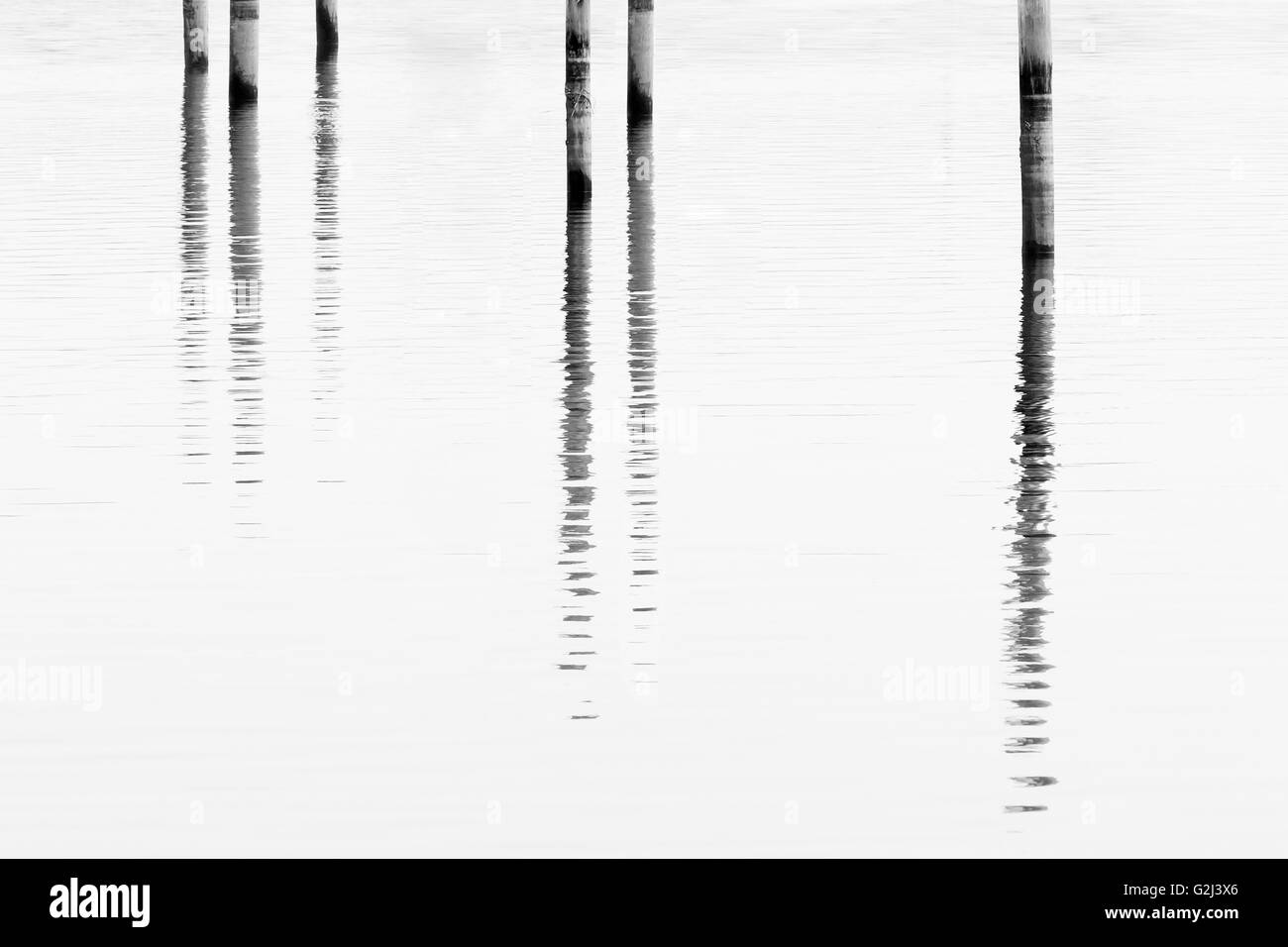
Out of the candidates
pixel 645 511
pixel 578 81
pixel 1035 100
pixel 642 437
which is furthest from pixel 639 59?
pixel 645 511

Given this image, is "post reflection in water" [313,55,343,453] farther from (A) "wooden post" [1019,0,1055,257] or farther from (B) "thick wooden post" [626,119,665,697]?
(A) "wooden post" [1019,0,1055,257]

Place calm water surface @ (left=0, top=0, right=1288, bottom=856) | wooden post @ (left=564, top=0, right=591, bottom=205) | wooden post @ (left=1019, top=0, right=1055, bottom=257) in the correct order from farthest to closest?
wooden post @ (left=564, top=0, right=591, bottom=205), wooden post @ (left=1019, top=0, right=1055, bottom=257), calm water surface @ (left=0, top=0, right=1288, bottom=856)

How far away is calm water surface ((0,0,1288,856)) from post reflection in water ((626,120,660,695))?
0.17ft

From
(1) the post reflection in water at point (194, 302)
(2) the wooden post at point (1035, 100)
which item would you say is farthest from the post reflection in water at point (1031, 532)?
(1) the post reflection in water at point (194, 302)

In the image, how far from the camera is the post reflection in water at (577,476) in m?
12.7

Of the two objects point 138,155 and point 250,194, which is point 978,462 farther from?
point 138,155

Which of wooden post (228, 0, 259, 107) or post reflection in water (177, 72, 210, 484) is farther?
wooden post (228, 0, 259, 107)

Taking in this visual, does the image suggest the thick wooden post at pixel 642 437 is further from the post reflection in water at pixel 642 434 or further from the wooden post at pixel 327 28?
the wooden post at pixel 327 28

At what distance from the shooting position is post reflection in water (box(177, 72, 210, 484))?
1775cm

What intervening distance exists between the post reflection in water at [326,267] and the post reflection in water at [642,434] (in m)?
2.10

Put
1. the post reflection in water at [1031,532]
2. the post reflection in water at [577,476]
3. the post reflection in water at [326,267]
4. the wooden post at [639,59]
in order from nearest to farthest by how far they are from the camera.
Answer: the post reflection in water at [1031,532]
the post reflection in water at [577,476]
the post reflection in water at [326,267]
the wooden post at [639,59]

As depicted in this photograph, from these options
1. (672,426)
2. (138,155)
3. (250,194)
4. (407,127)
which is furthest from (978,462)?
(407,127)

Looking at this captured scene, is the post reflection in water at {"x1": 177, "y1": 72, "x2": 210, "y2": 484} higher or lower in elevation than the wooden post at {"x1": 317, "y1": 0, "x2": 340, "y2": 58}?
lower

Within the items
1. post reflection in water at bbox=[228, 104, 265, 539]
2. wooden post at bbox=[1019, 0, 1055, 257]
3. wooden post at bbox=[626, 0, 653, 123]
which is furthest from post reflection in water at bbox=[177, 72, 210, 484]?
wooden post at bbox=[1019, 0, 1055, 257]
